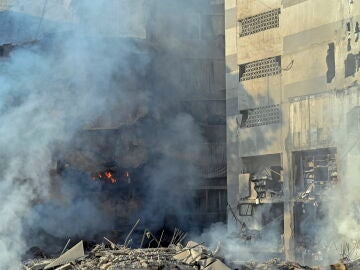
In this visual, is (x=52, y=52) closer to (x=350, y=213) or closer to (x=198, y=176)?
(x=198, y=176)

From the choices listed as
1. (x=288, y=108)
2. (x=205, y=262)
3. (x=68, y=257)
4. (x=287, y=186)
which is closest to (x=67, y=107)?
(x=288, y=108)

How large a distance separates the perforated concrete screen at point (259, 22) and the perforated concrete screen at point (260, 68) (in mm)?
1354

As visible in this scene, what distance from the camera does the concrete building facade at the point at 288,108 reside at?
987 inches

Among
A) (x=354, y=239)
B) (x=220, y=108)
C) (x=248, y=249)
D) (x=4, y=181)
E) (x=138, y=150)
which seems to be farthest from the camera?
(x=220, y=108)

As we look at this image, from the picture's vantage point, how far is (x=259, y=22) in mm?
29516

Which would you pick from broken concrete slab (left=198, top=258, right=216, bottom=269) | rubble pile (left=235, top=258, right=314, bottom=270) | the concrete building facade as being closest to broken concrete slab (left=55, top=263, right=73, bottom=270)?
broken concrete slab (left=198, top=258, right=216, bottom=269)

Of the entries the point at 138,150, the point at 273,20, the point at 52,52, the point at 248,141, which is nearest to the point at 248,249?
the point at 248,141

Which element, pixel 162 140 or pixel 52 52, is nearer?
pixel 52 52

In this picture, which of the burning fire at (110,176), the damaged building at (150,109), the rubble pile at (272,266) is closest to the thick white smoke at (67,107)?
the damaged building at (150,109)

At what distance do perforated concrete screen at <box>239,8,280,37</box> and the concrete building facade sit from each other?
1.7 inches

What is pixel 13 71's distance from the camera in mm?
28203

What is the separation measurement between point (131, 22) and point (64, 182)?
773cm

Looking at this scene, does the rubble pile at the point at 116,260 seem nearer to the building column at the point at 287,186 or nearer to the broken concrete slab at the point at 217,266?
the broken concrete slab at the point at 217,266

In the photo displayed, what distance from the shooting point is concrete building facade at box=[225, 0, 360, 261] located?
82.2 feet
